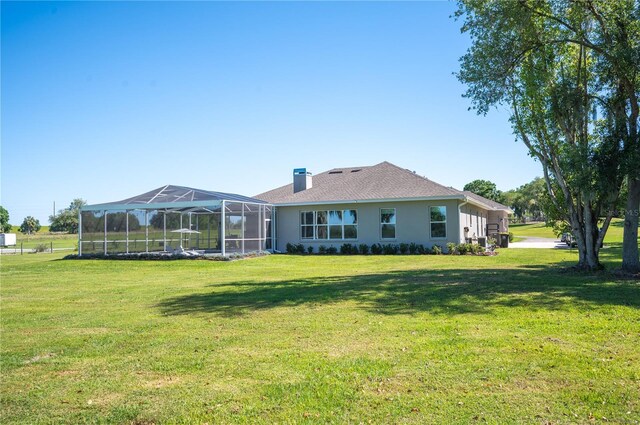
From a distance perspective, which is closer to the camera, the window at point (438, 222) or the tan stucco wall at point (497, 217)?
the window at point (438, 222)

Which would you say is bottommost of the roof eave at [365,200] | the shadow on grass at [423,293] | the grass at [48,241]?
the shadow on grass at [423,293]

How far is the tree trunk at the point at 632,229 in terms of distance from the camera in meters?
13.0

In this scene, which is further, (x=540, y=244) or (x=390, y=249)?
(x=540, y=244)

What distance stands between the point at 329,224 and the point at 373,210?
267cm

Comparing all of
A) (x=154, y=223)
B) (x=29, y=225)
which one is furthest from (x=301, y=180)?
(x=29, y=225)

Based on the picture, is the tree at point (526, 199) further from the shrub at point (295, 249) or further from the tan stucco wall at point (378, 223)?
the shrub at point (295, 249)

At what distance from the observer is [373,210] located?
25.2 m

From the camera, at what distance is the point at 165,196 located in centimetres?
2448

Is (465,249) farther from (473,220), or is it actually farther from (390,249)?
(473,220)

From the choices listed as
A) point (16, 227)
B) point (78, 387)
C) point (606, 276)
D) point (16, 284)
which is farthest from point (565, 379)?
point (16, 227)

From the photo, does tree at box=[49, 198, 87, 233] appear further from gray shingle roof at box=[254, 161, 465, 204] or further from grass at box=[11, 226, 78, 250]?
gray shingle roof at box=[254, 161, 465, 204]

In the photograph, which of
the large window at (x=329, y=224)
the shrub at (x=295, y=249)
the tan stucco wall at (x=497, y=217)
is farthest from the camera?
the tan stucco wall at (x=497, y=217)

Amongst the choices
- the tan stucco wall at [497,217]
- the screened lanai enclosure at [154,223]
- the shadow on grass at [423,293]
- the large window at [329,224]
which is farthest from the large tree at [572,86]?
the tan stucco wall at [497,217]

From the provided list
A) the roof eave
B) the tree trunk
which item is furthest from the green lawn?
the roof eave
